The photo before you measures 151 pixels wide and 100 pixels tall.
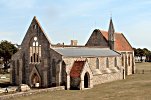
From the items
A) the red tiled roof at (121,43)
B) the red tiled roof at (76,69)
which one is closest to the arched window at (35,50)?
the red tiled roof at (76,69)

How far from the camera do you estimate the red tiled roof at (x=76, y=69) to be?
1659 inches

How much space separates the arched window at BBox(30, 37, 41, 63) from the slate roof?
3480 millimetres

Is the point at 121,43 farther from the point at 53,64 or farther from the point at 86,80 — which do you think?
the point at 53,64

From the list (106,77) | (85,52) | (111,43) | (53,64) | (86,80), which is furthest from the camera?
(111,43)

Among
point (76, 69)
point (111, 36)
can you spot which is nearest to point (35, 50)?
point (76, 69)

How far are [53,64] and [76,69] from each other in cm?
415

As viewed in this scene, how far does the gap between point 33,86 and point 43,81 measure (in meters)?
2.59

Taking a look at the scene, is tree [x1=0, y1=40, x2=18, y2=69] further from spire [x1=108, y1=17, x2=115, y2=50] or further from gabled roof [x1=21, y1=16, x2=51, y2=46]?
gabled roof [x1=21, y1=16, x2=51, y2=46]

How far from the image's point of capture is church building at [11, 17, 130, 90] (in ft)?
139

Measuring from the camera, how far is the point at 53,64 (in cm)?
4419

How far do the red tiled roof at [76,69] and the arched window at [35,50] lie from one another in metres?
7.11

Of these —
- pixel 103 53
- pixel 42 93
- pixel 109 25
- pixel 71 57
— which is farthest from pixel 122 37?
pixel 42 93

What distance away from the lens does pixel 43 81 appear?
45.6 meters

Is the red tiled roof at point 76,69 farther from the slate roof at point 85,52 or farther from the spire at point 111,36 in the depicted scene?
the spire at point 111,36
